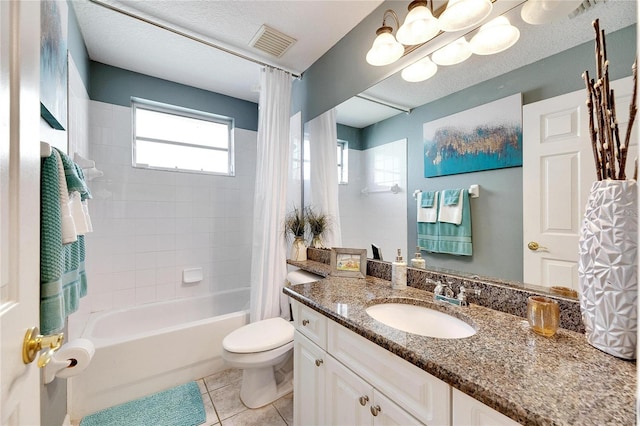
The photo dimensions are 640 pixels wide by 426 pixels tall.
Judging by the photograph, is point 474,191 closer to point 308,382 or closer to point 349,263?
point 349,263

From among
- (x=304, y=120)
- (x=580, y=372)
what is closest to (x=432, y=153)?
(x=580, y=372)

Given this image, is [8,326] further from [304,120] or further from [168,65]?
[168,65]

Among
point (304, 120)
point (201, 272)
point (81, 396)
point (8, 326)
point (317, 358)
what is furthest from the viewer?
point (201, 272)

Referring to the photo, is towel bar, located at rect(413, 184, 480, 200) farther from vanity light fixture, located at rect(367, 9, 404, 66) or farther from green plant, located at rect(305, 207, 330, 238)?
green plant, located at rect(305, 207, 330, 238)

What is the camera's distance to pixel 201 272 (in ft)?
8.70

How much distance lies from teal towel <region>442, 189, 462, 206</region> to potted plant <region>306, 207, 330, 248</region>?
915 mm

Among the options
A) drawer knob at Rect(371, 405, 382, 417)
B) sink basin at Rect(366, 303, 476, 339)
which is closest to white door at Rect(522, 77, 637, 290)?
sink basin at Rect(366, 303, 476, 339)

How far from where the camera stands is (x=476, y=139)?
1181mm

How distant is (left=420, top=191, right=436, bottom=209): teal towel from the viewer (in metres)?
1.35

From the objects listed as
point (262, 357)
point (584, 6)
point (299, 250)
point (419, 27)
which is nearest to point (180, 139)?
point (299, 250)

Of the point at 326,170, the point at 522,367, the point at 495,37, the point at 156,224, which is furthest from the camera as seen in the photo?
the point at 156,224

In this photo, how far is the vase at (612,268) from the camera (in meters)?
0.64

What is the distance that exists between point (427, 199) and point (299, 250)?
1.10 meters

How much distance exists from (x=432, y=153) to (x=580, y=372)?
100cm
